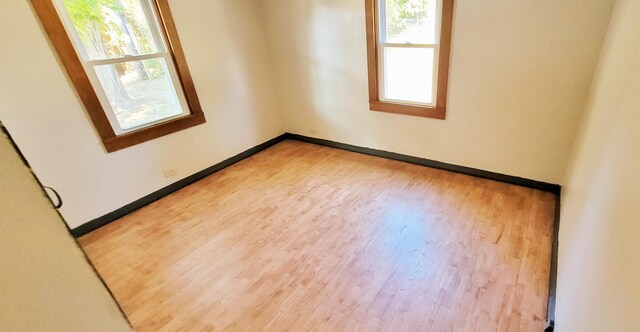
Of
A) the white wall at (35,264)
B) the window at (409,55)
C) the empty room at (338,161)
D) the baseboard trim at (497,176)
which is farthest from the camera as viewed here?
the window at (409,55)

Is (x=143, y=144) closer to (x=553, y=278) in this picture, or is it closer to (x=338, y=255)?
(x=338, y=255)

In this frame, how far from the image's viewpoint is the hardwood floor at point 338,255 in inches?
65.1

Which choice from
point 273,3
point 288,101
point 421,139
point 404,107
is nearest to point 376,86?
point 404,107

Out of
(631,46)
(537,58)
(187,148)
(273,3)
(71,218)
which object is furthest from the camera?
(273,3)

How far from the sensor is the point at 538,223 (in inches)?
84.9

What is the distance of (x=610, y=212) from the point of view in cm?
90

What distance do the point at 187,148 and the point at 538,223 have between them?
324 cm

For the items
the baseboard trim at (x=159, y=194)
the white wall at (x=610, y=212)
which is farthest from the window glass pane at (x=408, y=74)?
the baseboard trim at (x=159, y=194)

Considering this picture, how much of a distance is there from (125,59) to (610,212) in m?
3.27

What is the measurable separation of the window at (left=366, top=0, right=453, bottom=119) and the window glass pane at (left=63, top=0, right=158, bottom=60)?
2.08 metres

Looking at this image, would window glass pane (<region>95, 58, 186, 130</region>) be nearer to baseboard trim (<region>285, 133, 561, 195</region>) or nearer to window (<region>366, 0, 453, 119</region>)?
baseboard trim (<region>285, 133, 561, 195</region>)

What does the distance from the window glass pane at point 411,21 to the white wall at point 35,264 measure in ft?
9.16

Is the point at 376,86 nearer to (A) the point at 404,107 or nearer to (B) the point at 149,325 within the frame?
(A) the point at 404,107

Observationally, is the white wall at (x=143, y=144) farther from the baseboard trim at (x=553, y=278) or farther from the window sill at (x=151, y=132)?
the baseboard trim at (x=553, y=278)
